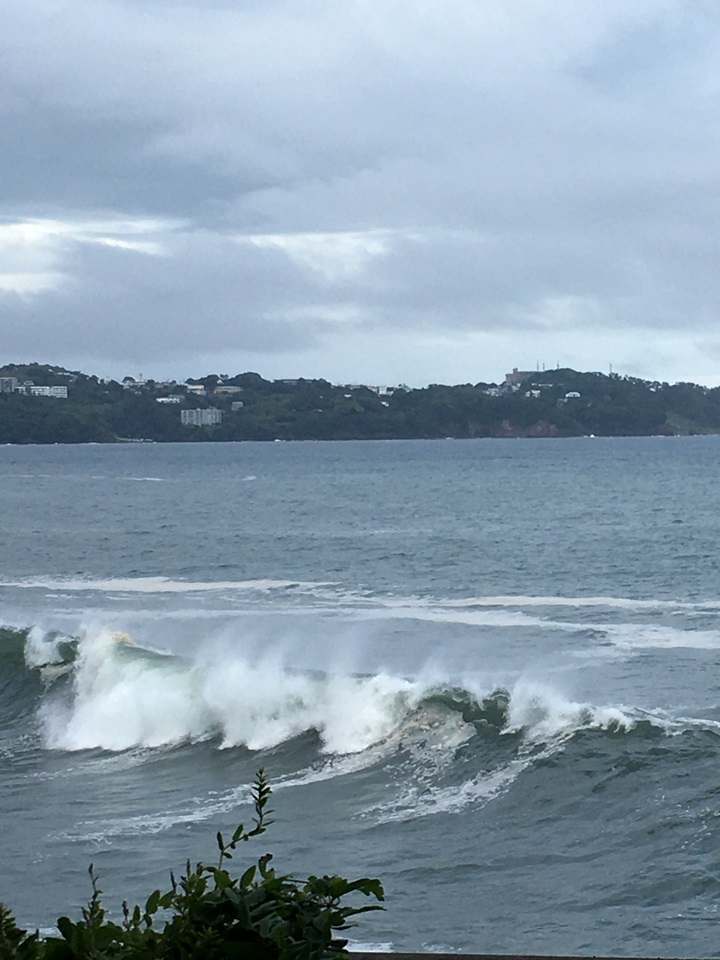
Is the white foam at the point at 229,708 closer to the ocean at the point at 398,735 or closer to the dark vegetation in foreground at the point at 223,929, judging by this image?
the ocean at the point at 398,735

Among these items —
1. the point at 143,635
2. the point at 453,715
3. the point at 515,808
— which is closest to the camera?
Result: the point at 515,808

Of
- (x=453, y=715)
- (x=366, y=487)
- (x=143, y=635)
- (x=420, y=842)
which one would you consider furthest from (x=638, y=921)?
(x=366, y=487)

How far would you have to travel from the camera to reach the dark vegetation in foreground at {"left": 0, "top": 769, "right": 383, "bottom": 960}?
2852mm

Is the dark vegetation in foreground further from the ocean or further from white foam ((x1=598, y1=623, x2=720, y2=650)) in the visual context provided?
white foam ((x1=598, y1=623, x2=720, y2=650))

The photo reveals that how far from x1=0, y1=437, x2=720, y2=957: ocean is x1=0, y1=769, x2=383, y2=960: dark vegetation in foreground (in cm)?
684

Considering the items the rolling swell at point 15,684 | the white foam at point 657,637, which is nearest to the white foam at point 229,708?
the rolling swell at point 15,684

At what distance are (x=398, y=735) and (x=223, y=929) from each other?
48.0 ft

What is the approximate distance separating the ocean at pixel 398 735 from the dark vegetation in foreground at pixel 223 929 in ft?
22.5

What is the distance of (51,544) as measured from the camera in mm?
53469

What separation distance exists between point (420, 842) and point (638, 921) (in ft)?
8.89

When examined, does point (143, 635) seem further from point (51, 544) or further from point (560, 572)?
point (51, 544)

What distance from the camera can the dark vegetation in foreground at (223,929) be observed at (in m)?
2.85

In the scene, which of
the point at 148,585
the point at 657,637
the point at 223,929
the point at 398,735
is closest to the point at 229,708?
the point at 398,735

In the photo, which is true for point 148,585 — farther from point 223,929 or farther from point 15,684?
point 223,929
